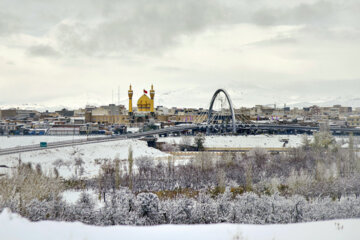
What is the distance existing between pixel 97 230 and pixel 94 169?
63.1 feet

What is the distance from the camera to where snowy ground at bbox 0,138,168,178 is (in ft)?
111

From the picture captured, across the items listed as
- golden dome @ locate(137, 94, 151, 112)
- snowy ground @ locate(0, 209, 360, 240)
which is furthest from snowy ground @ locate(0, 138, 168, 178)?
golden dome @ locate(137, 94, 151, 112)

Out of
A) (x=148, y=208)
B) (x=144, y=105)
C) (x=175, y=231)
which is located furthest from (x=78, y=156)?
(x=144, y=105)

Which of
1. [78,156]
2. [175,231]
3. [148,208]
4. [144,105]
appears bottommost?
[175,231]

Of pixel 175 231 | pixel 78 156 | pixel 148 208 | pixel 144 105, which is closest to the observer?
pixel 175 231

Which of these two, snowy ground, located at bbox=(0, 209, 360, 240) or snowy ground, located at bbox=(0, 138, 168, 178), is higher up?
snowy ground, located at bbox=(0, 138, 168, 178)

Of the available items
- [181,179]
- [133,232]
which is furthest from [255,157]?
[133,232]

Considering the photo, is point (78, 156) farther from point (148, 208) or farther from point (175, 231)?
point (175, 231)

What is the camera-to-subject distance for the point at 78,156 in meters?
39.6

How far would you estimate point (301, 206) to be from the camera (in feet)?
68.7

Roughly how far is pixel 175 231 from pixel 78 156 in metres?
24.4

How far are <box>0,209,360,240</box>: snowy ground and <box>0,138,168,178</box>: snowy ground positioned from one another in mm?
10580

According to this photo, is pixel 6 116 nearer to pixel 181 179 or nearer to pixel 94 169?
pixel 94 169

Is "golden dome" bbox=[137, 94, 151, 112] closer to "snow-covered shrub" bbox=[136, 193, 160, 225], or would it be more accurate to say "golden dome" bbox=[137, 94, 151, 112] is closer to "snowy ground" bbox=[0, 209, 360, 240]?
"snow-covered shrub" bbox=[136, 193, 160, 225]
